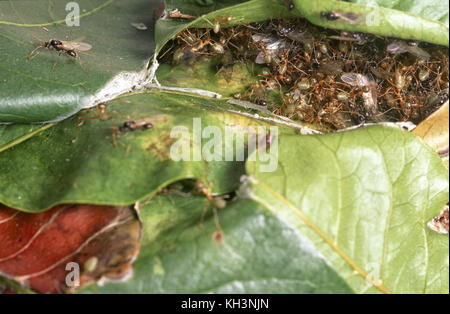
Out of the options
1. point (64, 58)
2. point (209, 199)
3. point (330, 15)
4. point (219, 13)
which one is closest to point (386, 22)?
point (330, 15)

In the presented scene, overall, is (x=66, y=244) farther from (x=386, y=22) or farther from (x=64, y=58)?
(x=386, y=22)

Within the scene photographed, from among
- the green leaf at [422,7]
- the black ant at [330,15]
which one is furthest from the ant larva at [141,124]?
the green leaf at [422,7]

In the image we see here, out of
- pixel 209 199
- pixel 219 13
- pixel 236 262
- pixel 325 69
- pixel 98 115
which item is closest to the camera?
pixel 236 262

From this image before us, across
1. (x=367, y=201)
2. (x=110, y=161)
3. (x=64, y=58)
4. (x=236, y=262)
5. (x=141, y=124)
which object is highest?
(x=64, y=58)

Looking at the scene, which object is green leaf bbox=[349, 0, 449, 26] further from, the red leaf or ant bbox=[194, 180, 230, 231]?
the red leaf

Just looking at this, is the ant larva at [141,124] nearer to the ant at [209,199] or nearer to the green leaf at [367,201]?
the ant at [209,199]

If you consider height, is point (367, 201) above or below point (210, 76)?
below

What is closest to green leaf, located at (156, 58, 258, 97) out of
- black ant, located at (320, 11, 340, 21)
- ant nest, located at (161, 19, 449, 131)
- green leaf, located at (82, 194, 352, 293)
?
ant nest, located at (161, 19, 449, 131)
